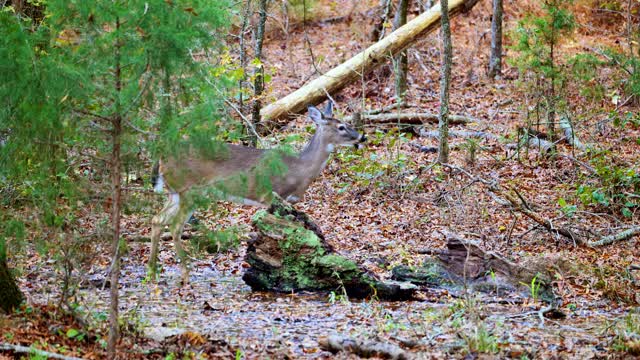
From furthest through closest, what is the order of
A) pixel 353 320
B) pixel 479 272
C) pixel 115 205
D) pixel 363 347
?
1. pixel 479 272
2. pixel 353 320
3. pixel 363 347
4. pixel 115 205

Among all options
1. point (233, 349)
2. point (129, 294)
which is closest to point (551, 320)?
point (233, 349)

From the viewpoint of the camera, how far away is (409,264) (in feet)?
31.3

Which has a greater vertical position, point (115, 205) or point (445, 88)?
point (445, 88)

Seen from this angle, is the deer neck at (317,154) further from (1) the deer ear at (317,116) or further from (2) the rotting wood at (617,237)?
(2) the rotting wood at (617,237)

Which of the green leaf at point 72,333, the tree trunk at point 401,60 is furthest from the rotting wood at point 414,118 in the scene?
the green leaf at point 72,333

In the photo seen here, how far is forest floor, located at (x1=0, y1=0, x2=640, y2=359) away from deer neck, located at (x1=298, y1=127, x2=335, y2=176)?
910 mm

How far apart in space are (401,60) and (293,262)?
9.66 metres

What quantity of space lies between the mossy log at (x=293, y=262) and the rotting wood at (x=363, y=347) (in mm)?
1900

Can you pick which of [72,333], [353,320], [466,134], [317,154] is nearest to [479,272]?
[353,320]

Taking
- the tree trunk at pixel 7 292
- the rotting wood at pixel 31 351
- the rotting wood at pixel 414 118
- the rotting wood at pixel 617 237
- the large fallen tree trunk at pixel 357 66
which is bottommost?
the rotting wood at pixel 31 351

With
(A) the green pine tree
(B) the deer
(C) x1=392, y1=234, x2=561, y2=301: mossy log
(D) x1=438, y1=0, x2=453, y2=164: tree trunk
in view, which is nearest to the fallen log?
(D) x1=438, y1=0, x2=453, y2=164: tree trunk

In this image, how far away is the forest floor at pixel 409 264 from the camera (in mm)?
6508

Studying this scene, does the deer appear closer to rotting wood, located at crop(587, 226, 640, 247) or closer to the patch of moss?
the patch of moss

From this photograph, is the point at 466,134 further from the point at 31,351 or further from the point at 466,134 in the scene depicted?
the point at 31,351
